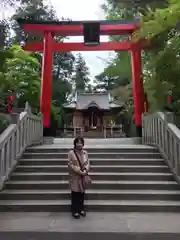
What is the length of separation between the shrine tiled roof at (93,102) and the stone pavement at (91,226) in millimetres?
19792

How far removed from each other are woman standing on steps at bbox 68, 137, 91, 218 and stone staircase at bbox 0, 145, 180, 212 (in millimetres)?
548

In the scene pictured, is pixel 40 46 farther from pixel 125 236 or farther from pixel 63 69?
pixel 63 69

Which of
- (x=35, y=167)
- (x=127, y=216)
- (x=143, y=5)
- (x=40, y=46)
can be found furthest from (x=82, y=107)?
(x=127, y=216)

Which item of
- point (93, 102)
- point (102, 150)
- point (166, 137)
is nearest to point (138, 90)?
point (102, 150)

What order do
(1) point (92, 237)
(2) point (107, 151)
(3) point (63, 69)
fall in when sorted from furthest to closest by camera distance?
(3) point (63, 69)
(2) point (107, 151)
(1) point (92, 237)

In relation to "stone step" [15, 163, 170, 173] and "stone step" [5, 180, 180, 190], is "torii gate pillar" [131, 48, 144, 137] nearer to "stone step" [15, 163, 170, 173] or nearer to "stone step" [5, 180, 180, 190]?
"stone step" [15, 163, 170, 173]

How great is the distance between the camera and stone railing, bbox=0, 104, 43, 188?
23.0 feet

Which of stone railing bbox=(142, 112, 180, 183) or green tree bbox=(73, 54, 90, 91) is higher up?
green tree bbox=(73, 54, 90, 91)

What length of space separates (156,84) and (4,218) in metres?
5.49

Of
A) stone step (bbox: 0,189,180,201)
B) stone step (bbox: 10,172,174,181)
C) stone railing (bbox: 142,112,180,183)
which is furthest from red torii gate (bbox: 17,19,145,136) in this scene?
stone step (bbox: 0,189,180,201)

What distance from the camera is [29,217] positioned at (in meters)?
5.66

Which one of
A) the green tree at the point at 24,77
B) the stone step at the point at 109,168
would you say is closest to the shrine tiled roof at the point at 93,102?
the green tree at the point at 24,77

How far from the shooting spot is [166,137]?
816 cm

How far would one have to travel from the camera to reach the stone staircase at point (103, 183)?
6168 mm
